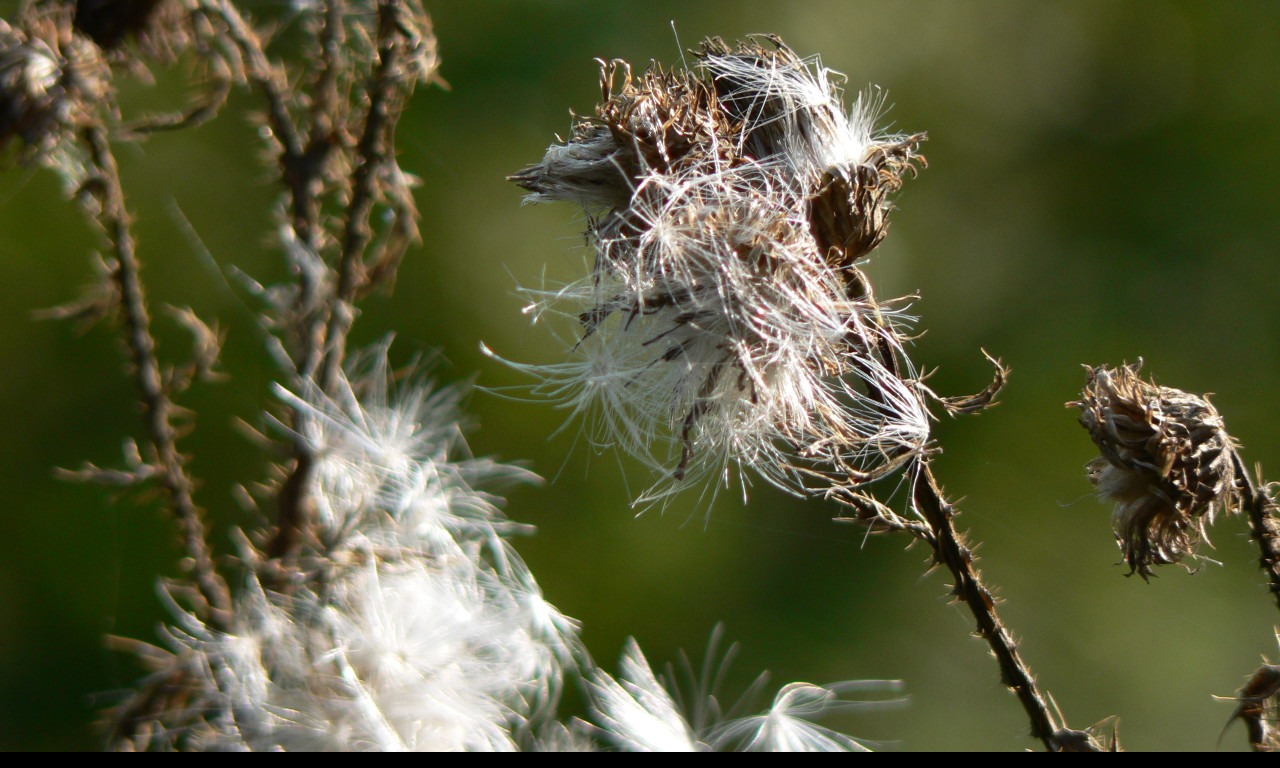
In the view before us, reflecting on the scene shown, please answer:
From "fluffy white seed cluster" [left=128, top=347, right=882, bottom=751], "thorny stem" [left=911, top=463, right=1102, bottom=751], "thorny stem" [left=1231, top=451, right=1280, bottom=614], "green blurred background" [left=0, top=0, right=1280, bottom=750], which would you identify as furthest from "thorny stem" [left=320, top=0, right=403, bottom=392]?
"green blurred background" [left=0, top=0, right=1280, bottom=750]

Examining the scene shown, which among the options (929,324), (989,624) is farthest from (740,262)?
(929,324)

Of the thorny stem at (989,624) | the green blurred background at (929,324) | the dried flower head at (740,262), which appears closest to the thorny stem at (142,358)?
the dried flower head at (740,262)

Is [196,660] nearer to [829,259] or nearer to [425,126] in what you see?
[829,259]

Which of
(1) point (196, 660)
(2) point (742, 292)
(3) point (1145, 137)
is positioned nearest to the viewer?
(2) point (742, 292)

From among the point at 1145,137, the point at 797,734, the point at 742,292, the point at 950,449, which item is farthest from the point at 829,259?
the point at 1145,137

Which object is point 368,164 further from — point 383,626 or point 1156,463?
point 1156,463

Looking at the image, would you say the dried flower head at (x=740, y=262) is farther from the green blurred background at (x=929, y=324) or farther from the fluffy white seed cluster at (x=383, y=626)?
the green blurred background at (x=929, y=324)
